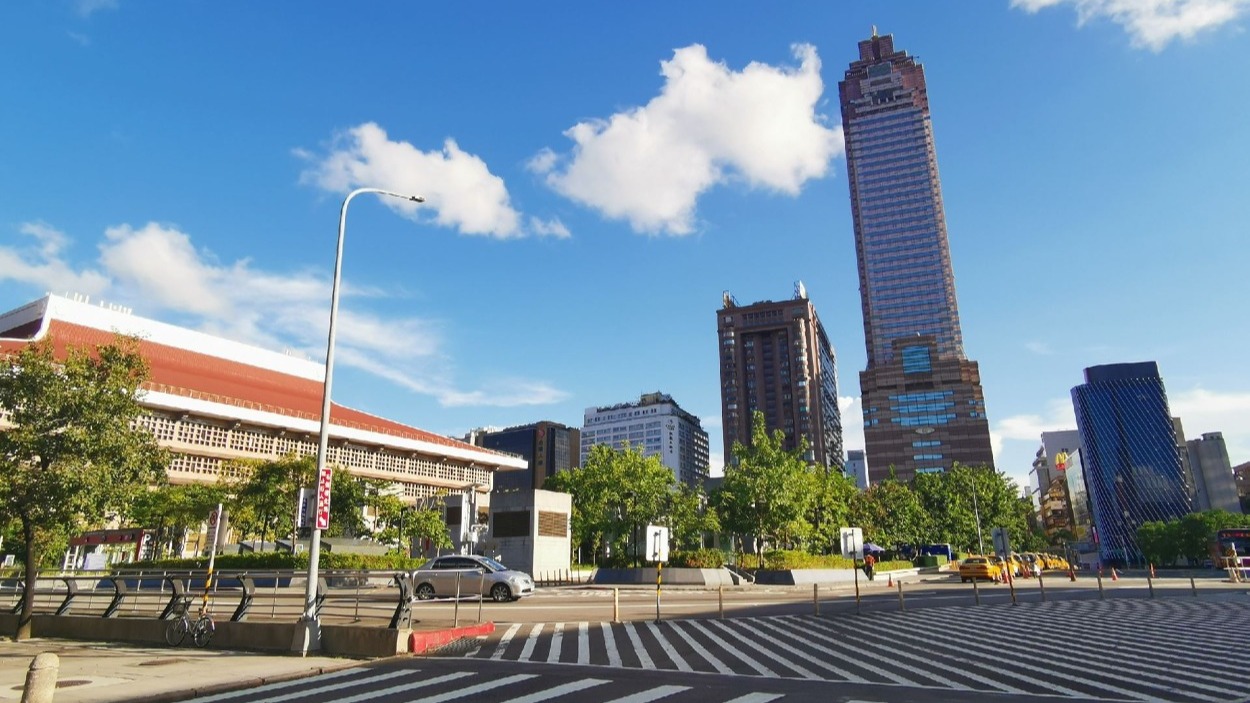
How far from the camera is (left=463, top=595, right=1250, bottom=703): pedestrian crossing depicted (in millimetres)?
10539

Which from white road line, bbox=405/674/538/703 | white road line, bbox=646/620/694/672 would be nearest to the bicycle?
white road line, bbox=405/674/538/703

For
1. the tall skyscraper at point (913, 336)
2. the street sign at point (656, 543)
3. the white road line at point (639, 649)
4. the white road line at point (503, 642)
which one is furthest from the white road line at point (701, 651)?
the tall skyscraper at point (913, 336)

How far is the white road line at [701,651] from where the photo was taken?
1192cm

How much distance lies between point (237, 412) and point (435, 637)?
254 ft

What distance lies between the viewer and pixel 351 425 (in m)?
93.8

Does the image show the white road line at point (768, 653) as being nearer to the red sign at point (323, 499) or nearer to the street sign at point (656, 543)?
the street sign at point (656, 543)

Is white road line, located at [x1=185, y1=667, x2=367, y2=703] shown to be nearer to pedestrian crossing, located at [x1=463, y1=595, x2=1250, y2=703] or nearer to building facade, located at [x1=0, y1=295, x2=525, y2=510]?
pedestrian crossing, located at [x1=463, y1=595, x2=1250, y2=703]

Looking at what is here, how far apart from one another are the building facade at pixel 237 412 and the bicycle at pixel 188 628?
1967 inches

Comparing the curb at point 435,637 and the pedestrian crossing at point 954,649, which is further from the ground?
the curb at point 435,637

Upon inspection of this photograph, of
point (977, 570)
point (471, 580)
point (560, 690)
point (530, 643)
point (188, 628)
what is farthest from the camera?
point (977, 570)

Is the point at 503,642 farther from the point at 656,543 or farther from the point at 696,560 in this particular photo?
the point at 696,560

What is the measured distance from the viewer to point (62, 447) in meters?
19.0

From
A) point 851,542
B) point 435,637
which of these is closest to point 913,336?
point 851,542

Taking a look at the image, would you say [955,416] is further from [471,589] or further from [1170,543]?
[471,589]
